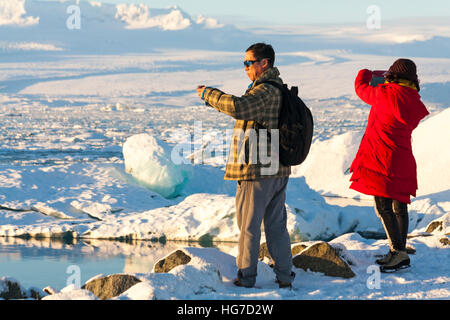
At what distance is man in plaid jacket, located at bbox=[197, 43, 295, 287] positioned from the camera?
3426mm

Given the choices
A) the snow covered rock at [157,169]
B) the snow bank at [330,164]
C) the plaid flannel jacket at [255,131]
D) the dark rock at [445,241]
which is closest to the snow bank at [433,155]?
the snow bank at [330,164]

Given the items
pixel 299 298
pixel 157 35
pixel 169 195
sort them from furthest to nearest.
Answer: pixel 157 35, pixel 169 195, pixel 299 298

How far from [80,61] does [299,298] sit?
198 ft

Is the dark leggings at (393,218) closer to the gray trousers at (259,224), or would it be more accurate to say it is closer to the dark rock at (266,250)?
the dark rock at (266,250)

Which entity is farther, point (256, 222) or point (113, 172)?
point (113, 172)

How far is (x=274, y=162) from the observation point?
3.51 metres

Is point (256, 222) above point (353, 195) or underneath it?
above

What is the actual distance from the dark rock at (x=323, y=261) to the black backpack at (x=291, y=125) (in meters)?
0.85

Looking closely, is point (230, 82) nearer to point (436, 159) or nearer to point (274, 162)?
point (436, 159)

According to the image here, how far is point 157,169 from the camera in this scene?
905cm

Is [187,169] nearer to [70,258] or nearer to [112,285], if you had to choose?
[70,258]

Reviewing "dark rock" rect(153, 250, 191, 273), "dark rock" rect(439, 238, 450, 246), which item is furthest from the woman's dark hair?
"dark rock" rect(153, 250, 191, 273)
